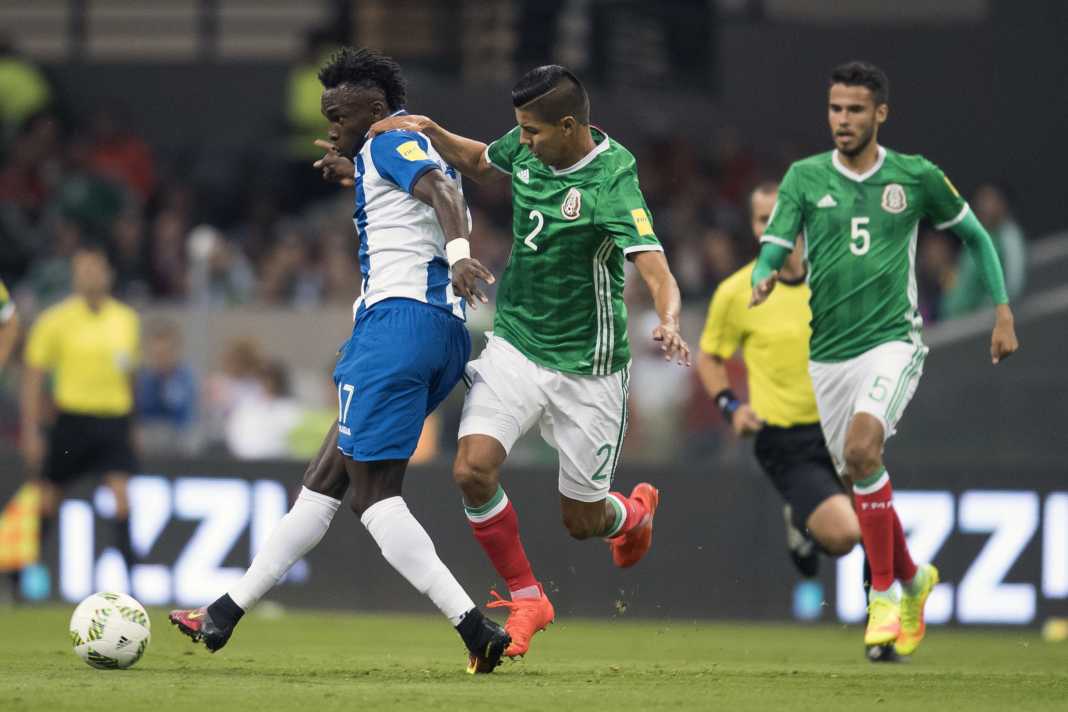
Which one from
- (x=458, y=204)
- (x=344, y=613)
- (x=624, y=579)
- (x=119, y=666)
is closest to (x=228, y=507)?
(x=344, y=613)

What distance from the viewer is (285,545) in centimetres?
756

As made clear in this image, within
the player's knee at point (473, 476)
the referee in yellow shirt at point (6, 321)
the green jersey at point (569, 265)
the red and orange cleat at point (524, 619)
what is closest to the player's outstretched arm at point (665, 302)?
the green jersey at point (569, 265)

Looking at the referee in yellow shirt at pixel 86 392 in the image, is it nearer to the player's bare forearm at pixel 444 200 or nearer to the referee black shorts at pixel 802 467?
the referee black shorts at pixel 802 467

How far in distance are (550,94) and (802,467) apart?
3.26 meters

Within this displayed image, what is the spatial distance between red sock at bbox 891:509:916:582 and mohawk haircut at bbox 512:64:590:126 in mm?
2629

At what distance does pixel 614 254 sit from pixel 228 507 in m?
Answer: 6.40

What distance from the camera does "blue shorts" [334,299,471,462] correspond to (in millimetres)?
7242

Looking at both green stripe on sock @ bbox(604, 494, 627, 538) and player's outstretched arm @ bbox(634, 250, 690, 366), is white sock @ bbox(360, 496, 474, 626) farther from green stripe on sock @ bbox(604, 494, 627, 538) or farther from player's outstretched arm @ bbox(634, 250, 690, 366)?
green stripe on sock @ bbox(604, 494, 627, 538)

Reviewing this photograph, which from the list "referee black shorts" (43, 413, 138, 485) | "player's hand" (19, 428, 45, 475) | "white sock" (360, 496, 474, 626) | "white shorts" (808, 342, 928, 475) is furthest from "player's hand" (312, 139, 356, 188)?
"player's hand" (19, 428, 45, 475)

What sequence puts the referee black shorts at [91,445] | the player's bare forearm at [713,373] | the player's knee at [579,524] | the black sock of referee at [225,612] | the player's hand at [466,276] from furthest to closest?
1. the referee black shorts at [91,445]
2. the player's bare forearm at [713,373]
3. the player's knee at [579,524]
4. the black sock of referee at [225,612]
5. the player's hand at [466,276]

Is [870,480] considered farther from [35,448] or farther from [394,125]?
[35,448]

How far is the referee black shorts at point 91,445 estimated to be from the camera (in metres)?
13.1

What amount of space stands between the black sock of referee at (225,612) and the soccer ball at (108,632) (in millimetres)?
310

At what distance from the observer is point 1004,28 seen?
18.5 metres
